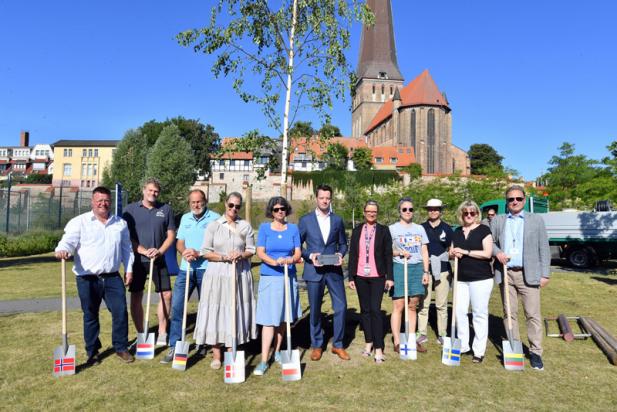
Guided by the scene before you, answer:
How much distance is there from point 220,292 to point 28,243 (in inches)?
683

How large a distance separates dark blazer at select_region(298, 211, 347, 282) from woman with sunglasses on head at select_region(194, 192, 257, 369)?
0.66 meters

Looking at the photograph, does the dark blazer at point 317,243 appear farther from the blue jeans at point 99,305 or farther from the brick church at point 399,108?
the brick church at point 399,108

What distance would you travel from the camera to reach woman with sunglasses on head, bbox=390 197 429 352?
17.6 feet

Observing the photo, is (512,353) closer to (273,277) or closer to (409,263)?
(409,263)

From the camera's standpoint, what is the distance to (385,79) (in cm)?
8906

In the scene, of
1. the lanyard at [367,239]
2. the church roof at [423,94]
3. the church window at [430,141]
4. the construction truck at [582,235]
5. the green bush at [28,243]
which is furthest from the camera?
the church roof at [423,94]

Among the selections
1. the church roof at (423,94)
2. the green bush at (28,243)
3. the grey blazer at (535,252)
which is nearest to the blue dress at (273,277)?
the grey blazer at (535,252)

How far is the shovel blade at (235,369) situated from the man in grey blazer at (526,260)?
3.08 metres

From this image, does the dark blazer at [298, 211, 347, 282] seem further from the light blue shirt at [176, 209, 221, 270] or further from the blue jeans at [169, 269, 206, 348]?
the blue jeans at [169, 269, 206, 348]

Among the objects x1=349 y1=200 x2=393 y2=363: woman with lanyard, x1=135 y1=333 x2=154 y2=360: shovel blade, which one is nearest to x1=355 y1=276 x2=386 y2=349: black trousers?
x1=349 y1=200 x2=393 y2=363: woman with lanyard

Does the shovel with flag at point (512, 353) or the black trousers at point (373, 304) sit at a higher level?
the black trousers at point (373, 304)

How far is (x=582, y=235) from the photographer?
51.4 feet

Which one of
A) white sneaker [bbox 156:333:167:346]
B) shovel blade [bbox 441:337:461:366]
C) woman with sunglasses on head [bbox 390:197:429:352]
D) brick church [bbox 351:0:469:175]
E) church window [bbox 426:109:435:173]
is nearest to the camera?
shovel blade [bbox 441:337:461:366]

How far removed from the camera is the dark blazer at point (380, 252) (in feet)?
16.7
